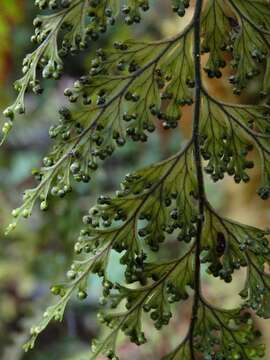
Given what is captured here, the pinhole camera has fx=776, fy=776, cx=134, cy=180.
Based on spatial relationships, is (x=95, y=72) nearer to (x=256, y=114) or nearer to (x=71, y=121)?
(x=71, y=121)

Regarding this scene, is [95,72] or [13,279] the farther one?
[13,279]

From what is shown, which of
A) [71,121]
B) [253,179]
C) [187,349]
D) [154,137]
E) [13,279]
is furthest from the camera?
[154,137]

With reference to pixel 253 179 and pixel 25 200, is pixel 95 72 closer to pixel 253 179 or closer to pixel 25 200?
pixel 25 200

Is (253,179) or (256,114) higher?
(256,114)

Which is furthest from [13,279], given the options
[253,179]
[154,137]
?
[253,179]

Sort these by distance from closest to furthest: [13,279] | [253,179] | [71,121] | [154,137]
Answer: [71,121]
[253,179]
[13,279]
[154,137]

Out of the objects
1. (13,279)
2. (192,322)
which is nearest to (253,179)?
(192,322)

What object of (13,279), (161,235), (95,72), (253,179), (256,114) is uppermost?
(95,72)
